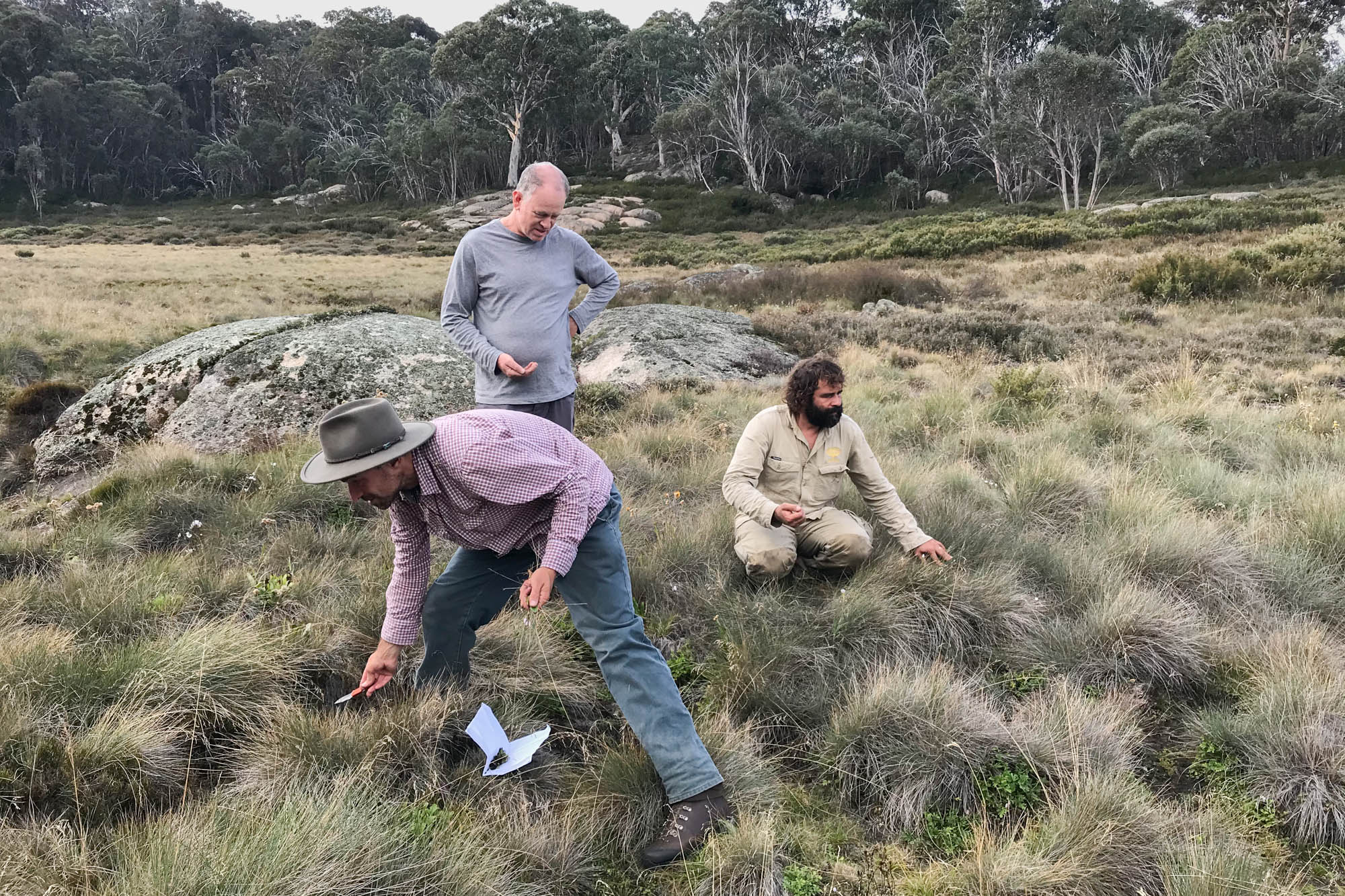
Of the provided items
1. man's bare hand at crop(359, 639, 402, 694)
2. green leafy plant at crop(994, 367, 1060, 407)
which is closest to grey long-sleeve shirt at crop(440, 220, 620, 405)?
man's bare hand at crop(359, 639, 402, 694)

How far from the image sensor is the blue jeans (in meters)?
2.36

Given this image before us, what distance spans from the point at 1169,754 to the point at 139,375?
8.13 m

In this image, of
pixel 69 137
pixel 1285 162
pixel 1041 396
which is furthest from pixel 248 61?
pixel 1041 396

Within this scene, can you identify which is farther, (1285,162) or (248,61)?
(248,61)

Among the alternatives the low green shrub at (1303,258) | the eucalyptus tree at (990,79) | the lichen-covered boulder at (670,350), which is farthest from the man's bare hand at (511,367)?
the eucalyptus tree at (990,79)

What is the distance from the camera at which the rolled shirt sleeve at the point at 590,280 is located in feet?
13.0

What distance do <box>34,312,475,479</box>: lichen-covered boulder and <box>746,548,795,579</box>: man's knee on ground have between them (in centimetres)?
376

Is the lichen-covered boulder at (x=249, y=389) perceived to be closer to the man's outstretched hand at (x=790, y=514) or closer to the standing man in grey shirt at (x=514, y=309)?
the standing man in grey shirt at (x=514, y=309)

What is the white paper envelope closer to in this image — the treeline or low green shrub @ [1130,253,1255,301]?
low green shrub @ [1130,253,1255,301]

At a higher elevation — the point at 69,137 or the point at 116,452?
the point at 69,137

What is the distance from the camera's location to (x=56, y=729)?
231 cm

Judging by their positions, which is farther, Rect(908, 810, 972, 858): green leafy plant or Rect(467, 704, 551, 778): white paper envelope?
Rect(467, 704, 551, 778): white paper envelope

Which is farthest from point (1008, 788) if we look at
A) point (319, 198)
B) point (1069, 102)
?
point (319, 198)

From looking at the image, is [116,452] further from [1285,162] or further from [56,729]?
[1285,162]
